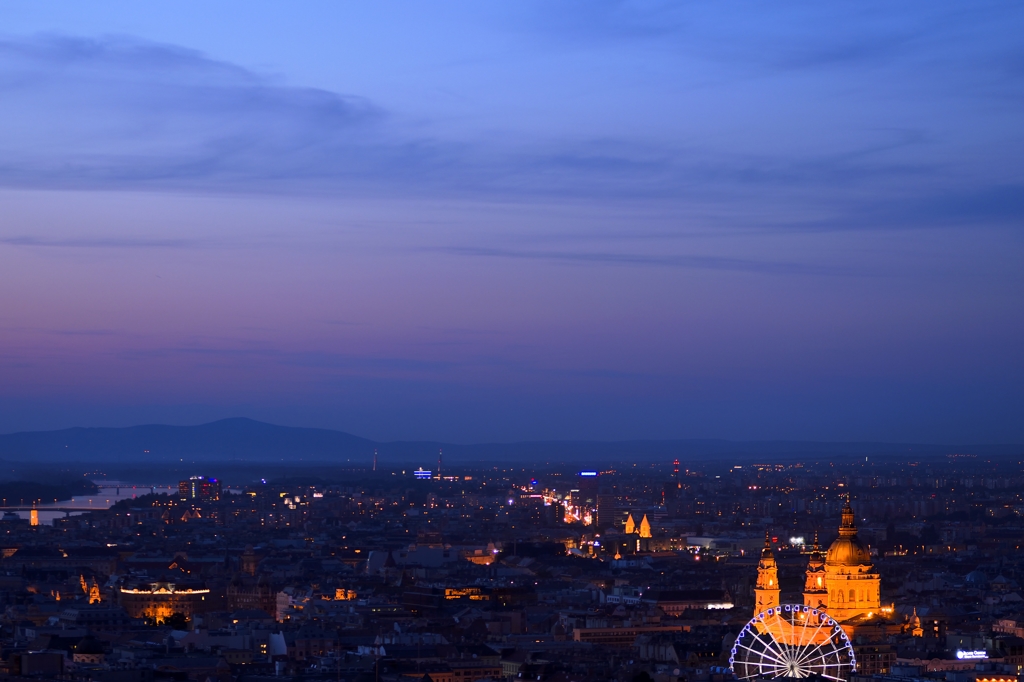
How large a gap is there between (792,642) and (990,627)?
30.5 meters

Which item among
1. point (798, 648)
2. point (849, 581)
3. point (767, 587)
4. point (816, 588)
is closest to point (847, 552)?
point (849, 581)

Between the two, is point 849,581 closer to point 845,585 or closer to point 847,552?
point 845,585

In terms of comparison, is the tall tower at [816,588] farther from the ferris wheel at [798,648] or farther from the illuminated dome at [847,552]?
the ferris wheel at [798,648]

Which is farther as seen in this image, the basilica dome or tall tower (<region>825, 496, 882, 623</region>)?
the basilica dome

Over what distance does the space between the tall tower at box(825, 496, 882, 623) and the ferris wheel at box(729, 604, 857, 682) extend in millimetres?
15853

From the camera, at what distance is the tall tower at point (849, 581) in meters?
77.9

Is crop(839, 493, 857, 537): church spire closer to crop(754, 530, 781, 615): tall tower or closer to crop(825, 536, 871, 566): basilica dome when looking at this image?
crop(825, 536, 871, 566): basilica dome

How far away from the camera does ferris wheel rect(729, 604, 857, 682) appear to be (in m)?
57.5

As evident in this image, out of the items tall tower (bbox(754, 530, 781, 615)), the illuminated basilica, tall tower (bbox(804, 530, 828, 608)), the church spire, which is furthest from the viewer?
tall tower (bbox(754, 530, 781, 615))

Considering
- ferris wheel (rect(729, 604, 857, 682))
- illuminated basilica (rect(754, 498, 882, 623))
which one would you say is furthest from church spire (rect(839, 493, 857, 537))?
ferris wheel (rect(729, 604, 857, 682))

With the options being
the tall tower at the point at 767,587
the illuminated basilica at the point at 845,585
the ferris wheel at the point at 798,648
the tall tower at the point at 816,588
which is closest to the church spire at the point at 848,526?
the illuminated basilica at the point at 845,585

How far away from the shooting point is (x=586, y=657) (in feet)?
267

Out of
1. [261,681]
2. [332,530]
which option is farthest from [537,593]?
[332,530]

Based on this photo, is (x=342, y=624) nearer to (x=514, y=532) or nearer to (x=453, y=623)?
(x=453, y=623)
